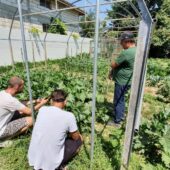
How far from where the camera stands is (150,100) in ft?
20.3

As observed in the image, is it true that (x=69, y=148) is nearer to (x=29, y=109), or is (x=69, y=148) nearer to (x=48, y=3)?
(x=29, y=109)

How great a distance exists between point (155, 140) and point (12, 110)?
2.25m

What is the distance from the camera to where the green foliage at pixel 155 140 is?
298cm

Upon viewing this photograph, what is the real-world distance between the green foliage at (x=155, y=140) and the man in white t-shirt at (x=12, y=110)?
1.76 m

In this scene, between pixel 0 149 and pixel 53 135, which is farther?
pixel 0 149

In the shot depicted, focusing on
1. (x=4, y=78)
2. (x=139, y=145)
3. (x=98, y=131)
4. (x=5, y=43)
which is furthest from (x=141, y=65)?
(x=5, y=43)

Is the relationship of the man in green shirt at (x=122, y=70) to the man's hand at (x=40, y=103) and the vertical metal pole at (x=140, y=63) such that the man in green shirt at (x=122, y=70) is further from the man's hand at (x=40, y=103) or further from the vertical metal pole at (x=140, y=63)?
the vertical metal pole at (x=140, y=63)

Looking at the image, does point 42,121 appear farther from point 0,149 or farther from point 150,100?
point 150,100

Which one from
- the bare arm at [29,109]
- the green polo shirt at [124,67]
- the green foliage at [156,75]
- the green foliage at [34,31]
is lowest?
the green foliage at [156,75]


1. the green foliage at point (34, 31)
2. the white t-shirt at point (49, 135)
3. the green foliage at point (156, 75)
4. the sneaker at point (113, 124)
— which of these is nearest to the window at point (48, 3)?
the green foliage at point (34, 31)

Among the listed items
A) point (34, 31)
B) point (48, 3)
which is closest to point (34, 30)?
point (34, 31)

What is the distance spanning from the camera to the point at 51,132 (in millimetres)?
2402

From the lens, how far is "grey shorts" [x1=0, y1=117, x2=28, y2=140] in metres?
3.23

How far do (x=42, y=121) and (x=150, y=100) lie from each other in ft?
14.9
